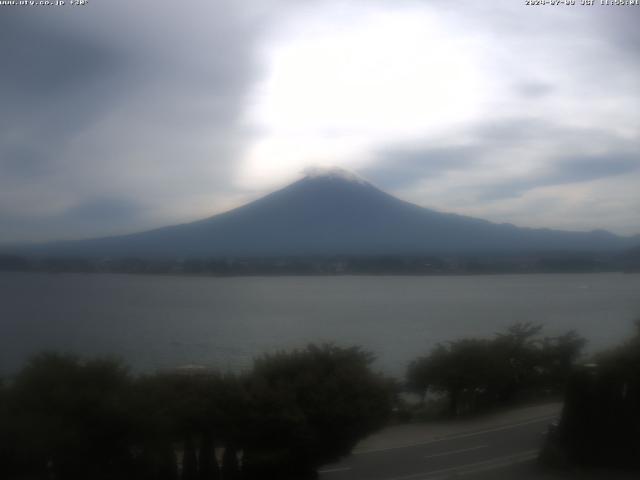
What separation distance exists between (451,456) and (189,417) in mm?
3169

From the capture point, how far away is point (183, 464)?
8.11 meters

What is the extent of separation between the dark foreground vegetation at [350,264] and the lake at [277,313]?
46 cm

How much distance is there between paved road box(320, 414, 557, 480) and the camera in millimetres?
7625

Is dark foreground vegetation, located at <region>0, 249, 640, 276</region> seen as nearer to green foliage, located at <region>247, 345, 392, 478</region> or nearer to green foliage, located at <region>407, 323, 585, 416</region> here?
green foliage, located at <region>407, 323, 585, 416</region>

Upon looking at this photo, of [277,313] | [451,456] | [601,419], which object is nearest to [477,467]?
[451,456]

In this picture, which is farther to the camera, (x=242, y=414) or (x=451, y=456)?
(x=242, y=414)

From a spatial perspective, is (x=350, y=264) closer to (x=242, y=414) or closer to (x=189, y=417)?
(x=242, y=414)

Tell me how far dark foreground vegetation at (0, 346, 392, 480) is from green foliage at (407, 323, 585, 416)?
1966 mm

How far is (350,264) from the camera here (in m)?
21.2

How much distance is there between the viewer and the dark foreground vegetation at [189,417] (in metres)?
6.87

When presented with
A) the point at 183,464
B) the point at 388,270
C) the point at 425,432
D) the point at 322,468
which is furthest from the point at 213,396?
the point at 388,270

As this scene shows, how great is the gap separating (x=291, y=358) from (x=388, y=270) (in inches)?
427

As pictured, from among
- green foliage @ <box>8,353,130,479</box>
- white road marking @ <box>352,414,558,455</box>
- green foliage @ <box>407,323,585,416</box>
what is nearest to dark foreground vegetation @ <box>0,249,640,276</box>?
green foliage @ <box>407,323,585,416</box>

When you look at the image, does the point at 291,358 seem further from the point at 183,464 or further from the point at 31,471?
the point at 31,471
